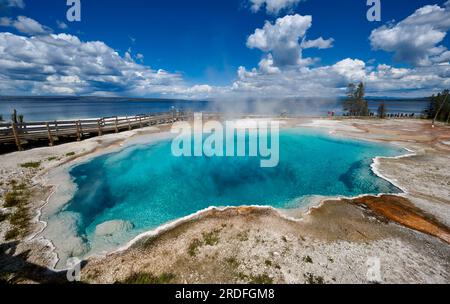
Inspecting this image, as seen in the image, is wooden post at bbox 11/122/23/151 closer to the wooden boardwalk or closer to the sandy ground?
the wooden boardwalk

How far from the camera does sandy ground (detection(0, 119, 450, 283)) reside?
198 inches

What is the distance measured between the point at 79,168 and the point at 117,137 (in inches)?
344

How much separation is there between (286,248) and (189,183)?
7675 mm

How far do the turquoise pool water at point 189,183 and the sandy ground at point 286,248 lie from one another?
124 cm

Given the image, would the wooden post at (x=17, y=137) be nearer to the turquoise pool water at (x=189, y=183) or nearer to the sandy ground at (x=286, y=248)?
the turquoise pool water at (x=189, y=183)

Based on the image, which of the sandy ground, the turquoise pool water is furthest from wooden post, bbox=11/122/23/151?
the sandy ground

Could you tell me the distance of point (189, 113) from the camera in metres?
36.2

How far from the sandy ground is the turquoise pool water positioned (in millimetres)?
1236

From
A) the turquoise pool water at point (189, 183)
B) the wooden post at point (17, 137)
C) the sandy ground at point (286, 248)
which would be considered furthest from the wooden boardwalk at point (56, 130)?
the sandy ground at point (286, 248)

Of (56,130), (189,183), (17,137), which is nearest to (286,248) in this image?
(189,183)

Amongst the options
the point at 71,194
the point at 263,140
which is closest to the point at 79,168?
the point at 71,194
